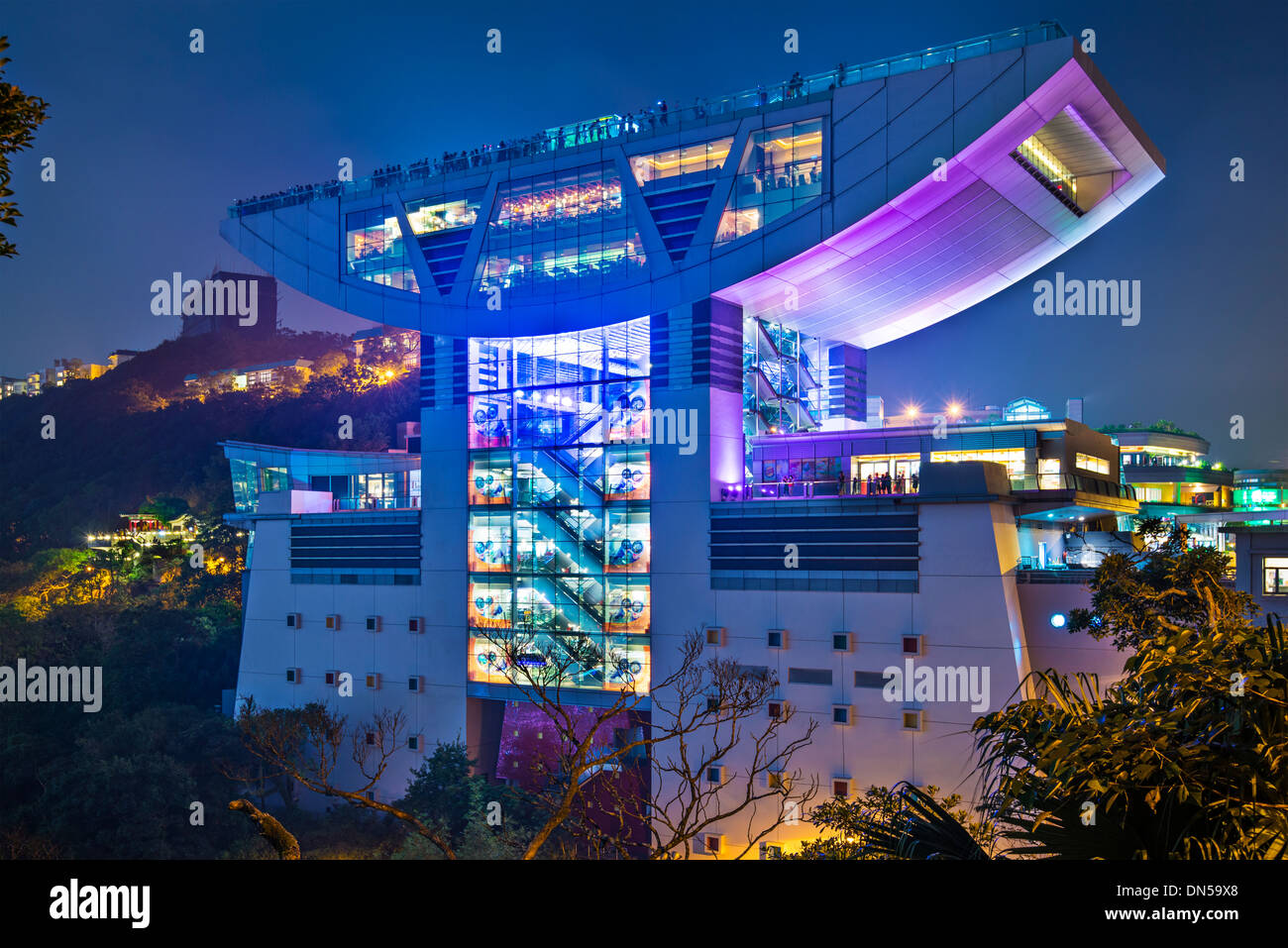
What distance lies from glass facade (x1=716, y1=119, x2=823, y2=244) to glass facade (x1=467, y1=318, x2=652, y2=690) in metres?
5.29

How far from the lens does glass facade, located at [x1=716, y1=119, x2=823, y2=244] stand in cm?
3463

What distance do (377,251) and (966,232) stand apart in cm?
2385

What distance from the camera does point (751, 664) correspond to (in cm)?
3322

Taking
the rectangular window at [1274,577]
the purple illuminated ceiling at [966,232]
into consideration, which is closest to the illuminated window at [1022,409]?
the purple illuminated ceiling at [966,232]

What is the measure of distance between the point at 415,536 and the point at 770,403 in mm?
15352

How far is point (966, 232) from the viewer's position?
36.6 m

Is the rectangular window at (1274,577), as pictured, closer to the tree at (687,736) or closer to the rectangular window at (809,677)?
the rectangular window at (809,677)

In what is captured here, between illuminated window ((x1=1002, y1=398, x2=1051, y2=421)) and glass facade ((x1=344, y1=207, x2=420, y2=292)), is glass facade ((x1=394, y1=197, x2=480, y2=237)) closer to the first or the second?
glass facade ((x1=344, y1=207, x2=420, y2=292))

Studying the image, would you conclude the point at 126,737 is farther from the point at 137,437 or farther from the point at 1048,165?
the point at 137,437

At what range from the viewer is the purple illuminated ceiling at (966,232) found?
107ft

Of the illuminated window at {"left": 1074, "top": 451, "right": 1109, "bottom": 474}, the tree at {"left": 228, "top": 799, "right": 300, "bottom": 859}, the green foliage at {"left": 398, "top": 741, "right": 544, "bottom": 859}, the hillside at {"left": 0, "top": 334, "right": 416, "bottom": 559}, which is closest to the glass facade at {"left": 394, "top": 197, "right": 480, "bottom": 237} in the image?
the green foliage at {"left": 398, "top": 741, "right": 544, "bottom": 859}

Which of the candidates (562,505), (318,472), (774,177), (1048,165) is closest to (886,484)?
(774,177)
